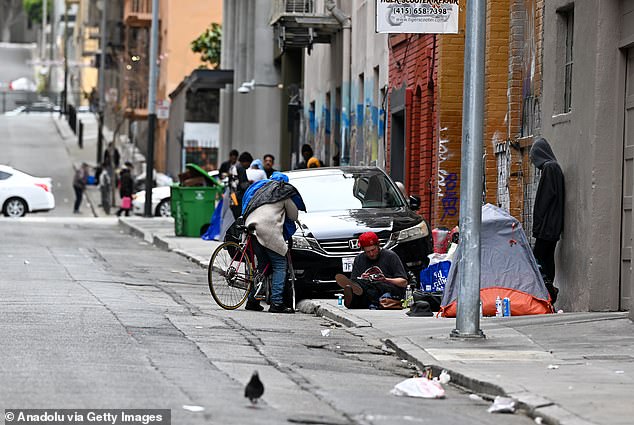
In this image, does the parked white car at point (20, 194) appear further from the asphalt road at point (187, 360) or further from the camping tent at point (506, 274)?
the camping tent at point (506, 274)

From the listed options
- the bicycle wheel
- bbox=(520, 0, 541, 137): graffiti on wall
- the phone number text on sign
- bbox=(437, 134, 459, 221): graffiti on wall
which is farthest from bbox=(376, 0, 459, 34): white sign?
bbox=(437, 134, 459, 221): graffiti on wall

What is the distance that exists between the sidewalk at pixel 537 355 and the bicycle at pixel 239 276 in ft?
1.96

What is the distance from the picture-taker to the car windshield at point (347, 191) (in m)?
19.2

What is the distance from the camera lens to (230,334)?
13.9 meters

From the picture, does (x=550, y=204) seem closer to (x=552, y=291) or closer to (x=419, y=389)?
(x=552, y=291)

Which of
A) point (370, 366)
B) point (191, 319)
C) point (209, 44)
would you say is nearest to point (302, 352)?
point (370, 366)

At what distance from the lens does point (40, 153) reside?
263 feet

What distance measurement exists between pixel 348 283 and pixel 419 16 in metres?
3.03

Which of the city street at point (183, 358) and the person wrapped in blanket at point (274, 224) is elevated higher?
the person wrapped in blanket at point (274, 224)

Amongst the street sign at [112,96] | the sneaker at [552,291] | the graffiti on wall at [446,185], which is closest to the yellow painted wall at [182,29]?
the street sign at [112,96]

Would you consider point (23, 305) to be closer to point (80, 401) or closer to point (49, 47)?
point (80, 401)

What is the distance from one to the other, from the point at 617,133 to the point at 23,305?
6.40 meters

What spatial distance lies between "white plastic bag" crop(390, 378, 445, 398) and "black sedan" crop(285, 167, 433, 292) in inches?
291

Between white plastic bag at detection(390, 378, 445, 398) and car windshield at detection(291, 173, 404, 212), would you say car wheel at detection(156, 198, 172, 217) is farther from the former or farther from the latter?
white plastic bag at detection(390, 378, 445, 398)
